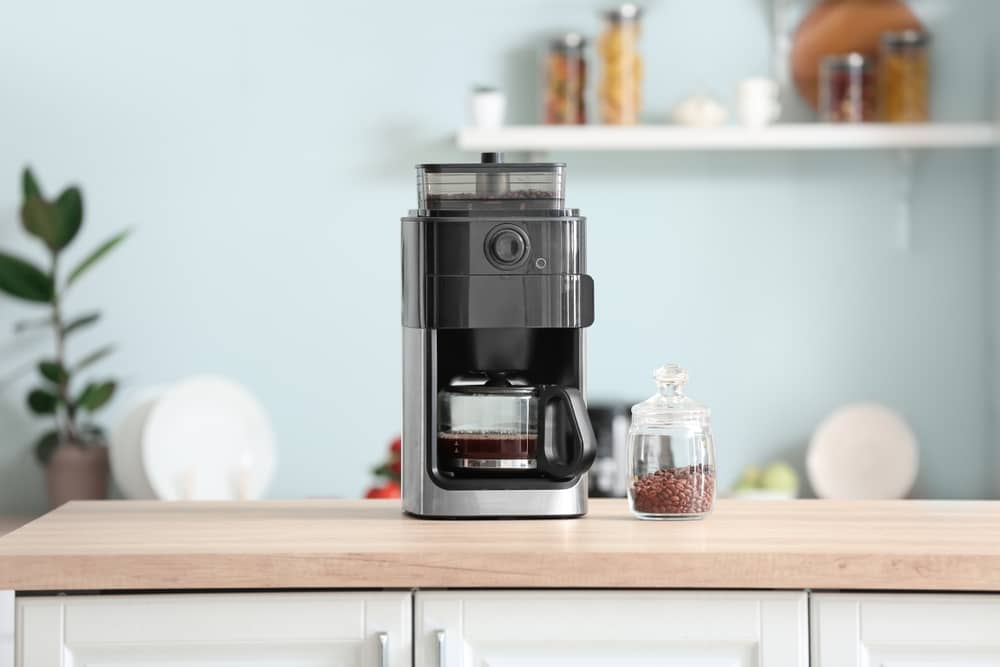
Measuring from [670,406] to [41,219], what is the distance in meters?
2.08

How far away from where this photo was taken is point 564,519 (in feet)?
4.99

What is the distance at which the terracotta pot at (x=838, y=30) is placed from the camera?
11.0ft

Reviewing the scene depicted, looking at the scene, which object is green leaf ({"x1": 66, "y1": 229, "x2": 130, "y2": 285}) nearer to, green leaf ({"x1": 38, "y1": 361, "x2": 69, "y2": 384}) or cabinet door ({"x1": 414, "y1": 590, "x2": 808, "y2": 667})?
green leaf ({"x1": 38, "y1": 361, "x2": 69, "y2": 384})

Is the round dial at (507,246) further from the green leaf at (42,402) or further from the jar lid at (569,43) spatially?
the green leaf at (42,402)

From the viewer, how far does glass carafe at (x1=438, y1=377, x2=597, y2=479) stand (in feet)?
4.99

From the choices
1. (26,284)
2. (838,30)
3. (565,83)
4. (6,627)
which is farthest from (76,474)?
(838,30)

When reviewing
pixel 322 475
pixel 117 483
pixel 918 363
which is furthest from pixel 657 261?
pixel 117 483

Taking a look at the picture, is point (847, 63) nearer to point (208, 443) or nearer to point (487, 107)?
point (487, 107)

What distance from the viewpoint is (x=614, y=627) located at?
133cm

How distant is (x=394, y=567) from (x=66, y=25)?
2473 mm

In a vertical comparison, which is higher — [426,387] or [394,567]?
[426,387]

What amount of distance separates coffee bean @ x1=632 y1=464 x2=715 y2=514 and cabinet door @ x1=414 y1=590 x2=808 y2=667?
0.60 ft

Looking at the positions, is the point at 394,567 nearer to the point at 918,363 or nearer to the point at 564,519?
the point at 564,519

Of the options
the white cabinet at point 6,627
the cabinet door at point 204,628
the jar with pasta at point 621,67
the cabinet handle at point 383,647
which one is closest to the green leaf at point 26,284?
the white cabinet at point 6,627
